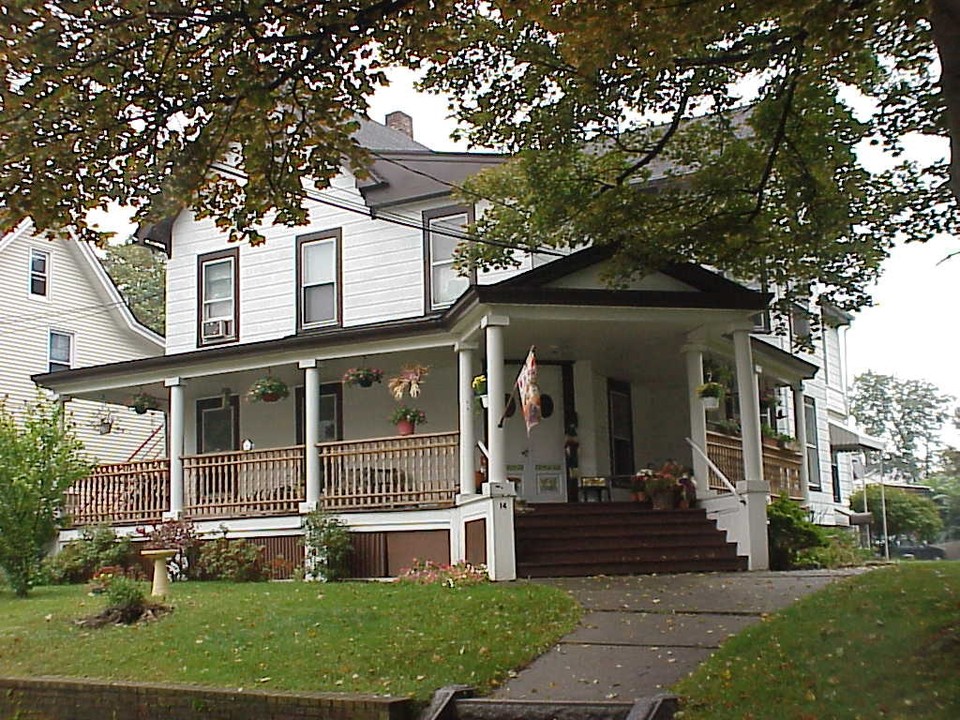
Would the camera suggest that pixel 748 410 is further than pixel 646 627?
Yes

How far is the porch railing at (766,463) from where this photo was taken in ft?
64.0

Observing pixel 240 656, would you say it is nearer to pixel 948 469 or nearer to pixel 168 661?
pixel 168 661

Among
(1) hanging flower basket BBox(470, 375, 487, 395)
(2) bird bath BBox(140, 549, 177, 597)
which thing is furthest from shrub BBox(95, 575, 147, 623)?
(1) hanging flower basket BBox(470, 375, 487, 395)

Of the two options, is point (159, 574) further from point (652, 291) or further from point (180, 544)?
point (652, 291)

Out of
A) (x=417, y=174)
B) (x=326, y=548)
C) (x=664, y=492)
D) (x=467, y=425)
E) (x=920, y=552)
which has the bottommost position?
(x=920, y=552)

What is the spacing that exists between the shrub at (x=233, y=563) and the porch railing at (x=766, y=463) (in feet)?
24.0

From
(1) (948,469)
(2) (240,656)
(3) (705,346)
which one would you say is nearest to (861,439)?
(3) (705,346)

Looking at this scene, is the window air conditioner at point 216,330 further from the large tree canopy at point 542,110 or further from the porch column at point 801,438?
the porch column at point 801,438

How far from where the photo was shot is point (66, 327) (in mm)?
31000

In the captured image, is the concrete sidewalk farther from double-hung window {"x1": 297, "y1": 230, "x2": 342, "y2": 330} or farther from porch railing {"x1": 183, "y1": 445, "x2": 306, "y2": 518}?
double-hung window {"x1": 297, "y1": 230, "x2": 342, "y2": 330}

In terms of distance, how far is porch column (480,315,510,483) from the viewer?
636 inches

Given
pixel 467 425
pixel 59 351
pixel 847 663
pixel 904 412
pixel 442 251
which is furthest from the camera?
pixel 904 412

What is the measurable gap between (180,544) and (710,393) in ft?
28.1

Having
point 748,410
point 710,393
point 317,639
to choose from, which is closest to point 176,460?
Answer: point 710,393
